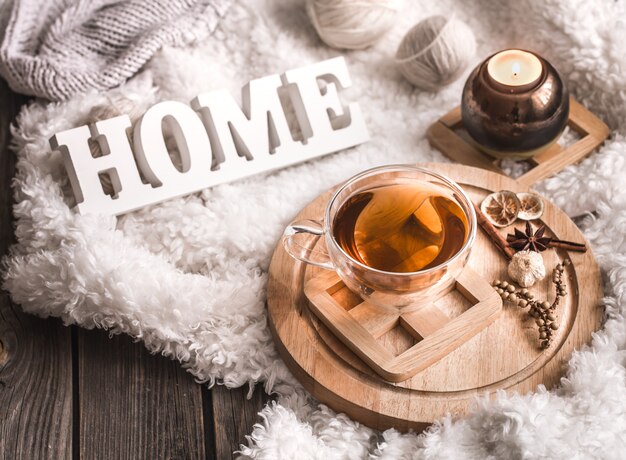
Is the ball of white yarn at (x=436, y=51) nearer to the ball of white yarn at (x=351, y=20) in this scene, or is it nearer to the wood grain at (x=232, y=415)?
the ball of white yarn at (x=351, y=20)

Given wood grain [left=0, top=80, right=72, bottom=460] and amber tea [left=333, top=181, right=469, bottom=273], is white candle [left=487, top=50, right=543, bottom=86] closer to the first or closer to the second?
amber tea [left=333, top=181, right=469, bottom=273]

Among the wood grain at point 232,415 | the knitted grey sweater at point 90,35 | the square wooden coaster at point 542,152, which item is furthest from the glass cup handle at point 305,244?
the knitted grey sweater at point 90,35

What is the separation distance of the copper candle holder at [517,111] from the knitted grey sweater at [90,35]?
408mm

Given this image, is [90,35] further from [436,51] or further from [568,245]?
[568,245]

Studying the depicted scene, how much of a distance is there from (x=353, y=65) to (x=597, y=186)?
1.24 ft

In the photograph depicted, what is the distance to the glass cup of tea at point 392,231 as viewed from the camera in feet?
2.52

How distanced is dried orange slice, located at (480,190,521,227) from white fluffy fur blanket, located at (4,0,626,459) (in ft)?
0.26

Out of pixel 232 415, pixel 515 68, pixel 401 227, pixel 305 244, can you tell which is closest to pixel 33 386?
pixel 232 415

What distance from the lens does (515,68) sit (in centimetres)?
90

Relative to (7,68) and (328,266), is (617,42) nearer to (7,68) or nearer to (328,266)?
(328,266)

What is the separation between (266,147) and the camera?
97 centimetres

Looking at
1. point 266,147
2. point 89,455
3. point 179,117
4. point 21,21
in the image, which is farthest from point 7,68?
point 89,455

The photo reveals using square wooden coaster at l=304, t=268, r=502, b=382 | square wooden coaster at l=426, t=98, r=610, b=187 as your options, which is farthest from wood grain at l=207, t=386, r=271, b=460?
square wooden coaster at l=426, t=98, r=610, b=187

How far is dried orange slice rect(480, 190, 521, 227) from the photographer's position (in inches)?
34.3
